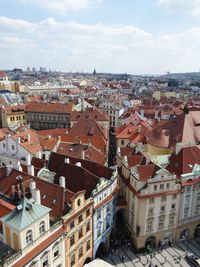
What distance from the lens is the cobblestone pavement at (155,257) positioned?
5122cm

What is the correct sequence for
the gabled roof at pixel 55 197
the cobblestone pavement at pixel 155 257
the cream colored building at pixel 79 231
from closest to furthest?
the cream colored building at pixel 79 231, the gabled roof at pixel 55 197, the cobblestone pavement at pixel 155 257

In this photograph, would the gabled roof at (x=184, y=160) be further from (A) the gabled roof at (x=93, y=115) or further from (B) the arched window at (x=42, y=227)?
(A) the gabled roof at (x=93, y=115)

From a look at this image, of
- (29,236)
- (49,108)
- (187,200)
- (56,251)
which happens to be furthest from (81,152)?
(49,108)

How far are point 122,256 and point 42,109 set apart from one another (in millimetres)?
80090

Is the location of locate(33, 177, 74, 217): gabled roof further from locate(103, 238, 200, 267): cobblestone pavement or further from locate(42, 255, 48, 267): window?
locate(103, 238, 200, 267): cobblestone pavement

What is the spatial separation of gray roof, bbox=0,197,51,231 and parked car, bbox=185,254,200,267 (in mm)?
30481

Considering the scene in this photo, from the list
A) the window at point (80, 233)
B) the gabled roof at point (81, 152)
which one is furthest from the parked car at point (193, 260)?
the gabled roof at point (81, 152)

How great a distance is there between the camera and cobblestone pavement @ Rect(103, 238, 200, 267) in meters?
51.2

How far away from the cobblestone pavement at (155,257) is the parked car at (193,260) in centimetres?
74

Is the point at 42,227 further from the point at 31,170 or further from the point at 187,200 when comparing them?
the point at 187,200

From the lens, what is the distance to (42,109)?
12025 centimetres

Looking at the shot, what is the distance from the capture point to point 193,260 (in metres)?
51.1

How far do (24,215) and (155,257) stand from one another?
30118 millimetres

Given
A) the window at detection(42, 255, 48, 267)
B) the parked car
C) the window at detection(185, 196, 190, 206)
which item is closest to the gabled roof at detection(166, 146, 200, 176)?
the window at detection(185, 196, 190, 206)
